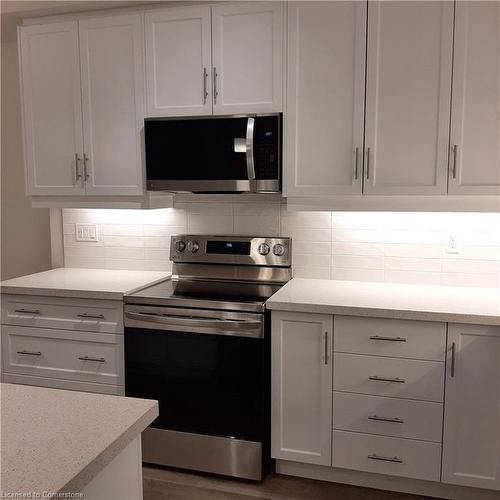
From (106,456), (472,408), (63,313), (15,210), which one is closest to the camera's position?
(106,456)

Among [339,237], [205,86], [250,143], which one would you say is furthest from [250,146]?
[339,237]

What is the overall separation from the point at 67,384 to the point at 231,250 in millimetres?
1137

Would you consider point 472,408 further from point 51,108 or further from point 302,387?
point 51,108

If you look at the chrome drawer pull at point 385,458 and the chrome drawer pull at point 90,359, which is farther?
the chrome drawer pull at point 90,359

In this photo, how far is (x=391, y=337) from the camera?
2.35m

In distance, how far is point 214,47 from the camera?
270 centimetres

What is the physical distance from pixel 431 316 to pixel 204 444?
4.08 ft

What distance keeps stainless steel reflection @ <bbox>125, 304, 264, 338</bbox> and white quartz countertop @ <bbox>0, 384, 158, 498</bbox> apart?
125 centimetres

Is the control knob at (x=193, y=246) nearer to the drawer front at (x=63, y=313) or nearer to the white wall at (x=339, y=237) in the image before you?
the white wall at (x=339, y=237)

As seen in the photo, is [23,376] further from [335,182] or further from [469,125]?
[469,125]

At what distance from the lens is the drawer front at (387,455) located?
2377mm

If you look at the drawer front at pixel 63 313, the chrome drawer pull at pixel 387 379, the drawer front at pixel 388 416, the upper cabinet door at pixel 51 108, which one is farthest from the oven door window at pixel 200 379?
the upper cabinet door at pixel 51 108

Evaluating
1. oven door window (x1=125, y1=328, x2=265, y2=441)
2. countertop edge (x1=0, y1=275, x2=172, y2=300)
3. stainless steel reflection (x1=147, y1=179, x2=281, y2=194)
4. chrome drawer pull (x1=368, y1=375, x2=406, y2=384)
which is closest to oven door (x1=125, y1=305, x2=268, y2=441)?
oven door window (x1=125, y1=328, x2=265, y2=441)

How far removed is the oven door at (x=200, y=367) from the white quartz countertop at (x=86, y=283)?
170 mm
